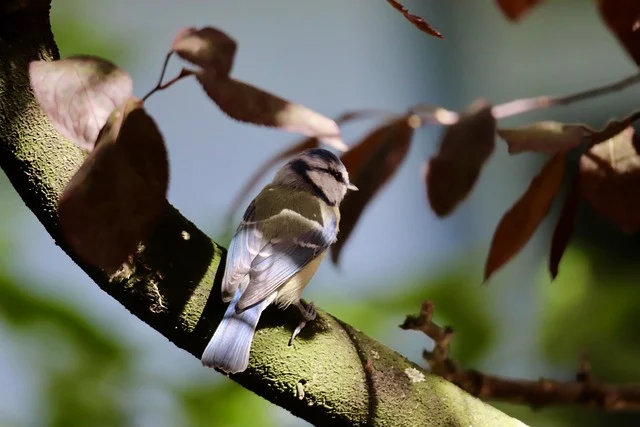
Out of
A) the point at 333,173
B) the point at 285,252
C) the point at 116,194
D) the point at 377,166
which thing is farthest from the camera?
the point at 333,173

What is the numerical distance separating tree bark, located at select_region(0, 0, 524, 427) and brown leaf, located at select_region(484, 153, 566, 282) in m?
0.13

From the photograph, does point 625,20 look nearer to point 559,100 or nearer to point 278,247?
point 559,100

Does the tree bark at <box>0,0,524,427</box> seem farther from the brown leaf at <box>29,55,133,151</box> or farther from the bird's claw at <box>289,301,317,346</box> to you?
the brown leaf at <box>29,55,133,151</box>

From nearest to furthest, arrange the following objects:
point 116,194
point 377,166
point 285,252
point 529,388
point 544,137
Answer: point 116,194 < point 544,137 < point 377,166 < point 285,252 < point 529,388

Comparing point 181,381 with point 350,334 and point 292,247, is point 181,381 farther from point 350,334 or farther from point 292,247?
point 350,334

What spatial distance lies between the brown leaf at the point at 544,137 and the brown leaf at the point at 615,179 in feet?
0.06

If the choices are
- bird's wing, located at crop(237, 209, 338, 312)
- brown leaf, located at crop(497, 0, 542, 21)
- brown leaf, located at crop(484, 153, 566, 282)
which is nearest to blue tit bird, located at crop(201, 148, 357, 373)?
bird's wing, located at crop(237, 209, 338, 312)

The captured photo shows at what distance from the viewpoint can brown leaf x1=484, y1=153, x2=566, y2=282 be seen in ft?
1.83

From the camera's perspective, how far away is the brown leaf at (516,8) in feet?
1.63

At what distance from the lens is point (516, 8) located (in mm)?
500

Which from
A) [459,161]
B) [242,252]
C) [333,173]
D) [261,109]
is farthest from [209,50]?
[333,173]

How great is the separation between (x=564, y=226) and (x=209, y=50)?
11.5 inches

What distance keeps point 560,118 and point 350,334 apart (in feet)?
5.96

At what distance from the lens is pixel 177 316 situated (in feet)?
1.84
